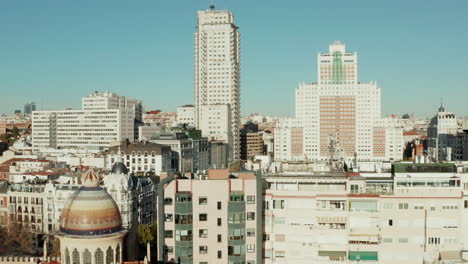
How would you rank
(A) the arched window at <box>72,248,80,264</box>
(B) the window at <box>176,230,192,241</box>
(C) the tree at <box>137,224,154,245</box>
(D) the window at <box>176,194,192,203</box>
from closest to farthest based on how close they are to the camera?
1. (A) the arched window at <box>72,248,80,264</box>
2. (B) the window at <box>176,230,192,241</box>
3. (D) the window at <box>176,194,192,203</box>
4. (C) the tree at <box>137,224,154,245</box>

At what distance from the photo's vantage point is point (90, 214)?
154 ft

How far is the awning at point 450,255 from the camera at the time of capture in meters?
57.3

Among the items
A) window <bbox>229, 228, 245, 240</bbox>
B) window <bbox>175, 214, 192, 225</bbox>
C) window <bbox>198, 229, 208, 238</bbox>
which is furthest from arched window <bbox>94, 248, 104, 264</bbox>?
window <bbox>229, 228, 245, 240</bbox>

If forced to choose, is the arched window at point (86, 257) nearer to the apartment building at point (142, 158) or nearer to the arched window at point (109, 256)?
the arched window at point (109, 256)

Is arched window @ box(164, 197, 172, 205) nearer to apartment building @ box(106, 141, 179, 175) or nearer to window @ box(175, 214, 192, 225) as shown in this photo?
window @ box(175, 214, 192, 225)

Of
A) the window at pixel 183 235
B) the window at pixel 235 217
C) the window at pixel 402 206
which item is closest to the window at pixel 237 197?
the window at pixel 235 217

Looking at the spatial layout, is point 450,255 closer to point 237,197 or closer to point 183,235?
point 237,197

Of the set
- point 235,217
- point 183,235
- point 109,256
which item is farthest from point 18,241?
point 109,256

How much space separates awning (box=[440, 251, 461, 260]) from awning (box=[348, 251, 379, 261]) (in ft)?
20.3

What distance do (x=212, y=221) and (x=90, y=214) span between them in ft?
48.3

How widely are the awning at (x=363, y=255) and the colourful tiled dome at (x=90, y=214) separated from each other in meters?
24.1

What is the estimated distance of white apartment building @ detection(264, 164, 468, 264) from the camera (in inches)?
2315

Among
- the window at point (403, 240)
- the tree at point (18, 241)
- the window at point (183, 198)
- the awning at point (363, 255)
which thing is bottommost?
the tree at point (18, 241)

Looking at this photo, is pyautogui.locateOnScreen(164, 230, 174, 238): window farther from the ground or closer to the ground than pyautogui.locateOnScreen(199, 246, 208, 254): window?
farther from the ground
